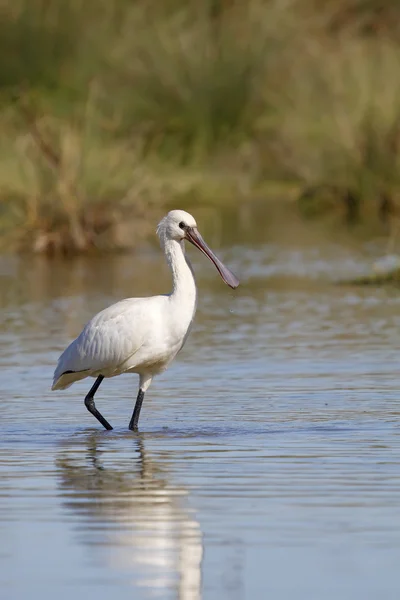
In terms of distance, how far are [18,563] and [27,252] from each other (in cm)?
1813

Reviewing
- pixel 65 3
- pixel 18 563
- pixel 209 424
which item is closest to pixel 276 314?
pixel 209 424

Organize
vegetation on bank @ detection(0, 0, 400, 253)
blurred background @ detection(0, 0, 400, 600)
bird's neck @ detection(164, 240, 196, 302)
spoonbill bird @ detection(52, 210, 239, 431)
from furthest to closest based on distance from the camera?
vegetation on bank @ detection(0, 0, 400, 253) → bird's neck @ detection(164, 240, 196, 302) → spoonbill bird @ detection(52, 210, 239, 431) → blurred background @ detection(0, 0, 400, 600)

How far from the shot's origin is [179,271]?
11.1m

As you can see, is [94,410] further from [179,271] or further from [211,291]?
[211,291]

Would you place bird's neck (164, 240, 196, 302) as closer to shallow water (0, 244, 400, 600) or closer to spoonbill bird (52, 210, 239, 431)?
spoonbill bird (52, 210, 239, 431)

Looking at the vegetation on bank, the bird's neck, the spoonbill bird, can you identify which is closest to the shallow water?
the spoonbill bird

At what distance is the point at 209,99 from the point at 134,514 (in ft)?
85.6

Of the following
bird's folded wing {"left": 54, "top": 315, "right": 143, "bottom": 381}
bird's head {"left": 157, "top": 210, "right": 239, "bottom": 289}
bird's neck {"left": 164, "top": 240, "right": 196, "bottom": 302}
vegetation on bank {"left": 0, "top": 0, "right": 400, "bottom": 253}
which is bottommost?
vegetation on bank {"left": 0, "top": 0, "right": 400, "bottom": 253}

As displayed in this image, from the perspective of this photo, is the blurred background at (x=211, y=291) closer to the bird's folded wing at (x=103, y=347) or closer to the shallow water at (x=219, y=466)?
the shallow water at (x=219, y=466)

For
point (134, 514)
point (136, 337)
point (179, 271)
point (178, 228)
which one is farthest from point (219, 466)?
point (178, 228)

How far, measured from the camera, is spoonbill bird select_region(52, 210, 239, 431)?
428 inches

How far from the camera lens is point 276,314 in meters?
17.5

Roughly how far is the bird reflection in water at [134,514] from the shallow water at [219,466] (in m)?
0.01

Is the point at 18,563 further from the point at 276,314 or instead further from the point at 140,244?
the point at 140,244
